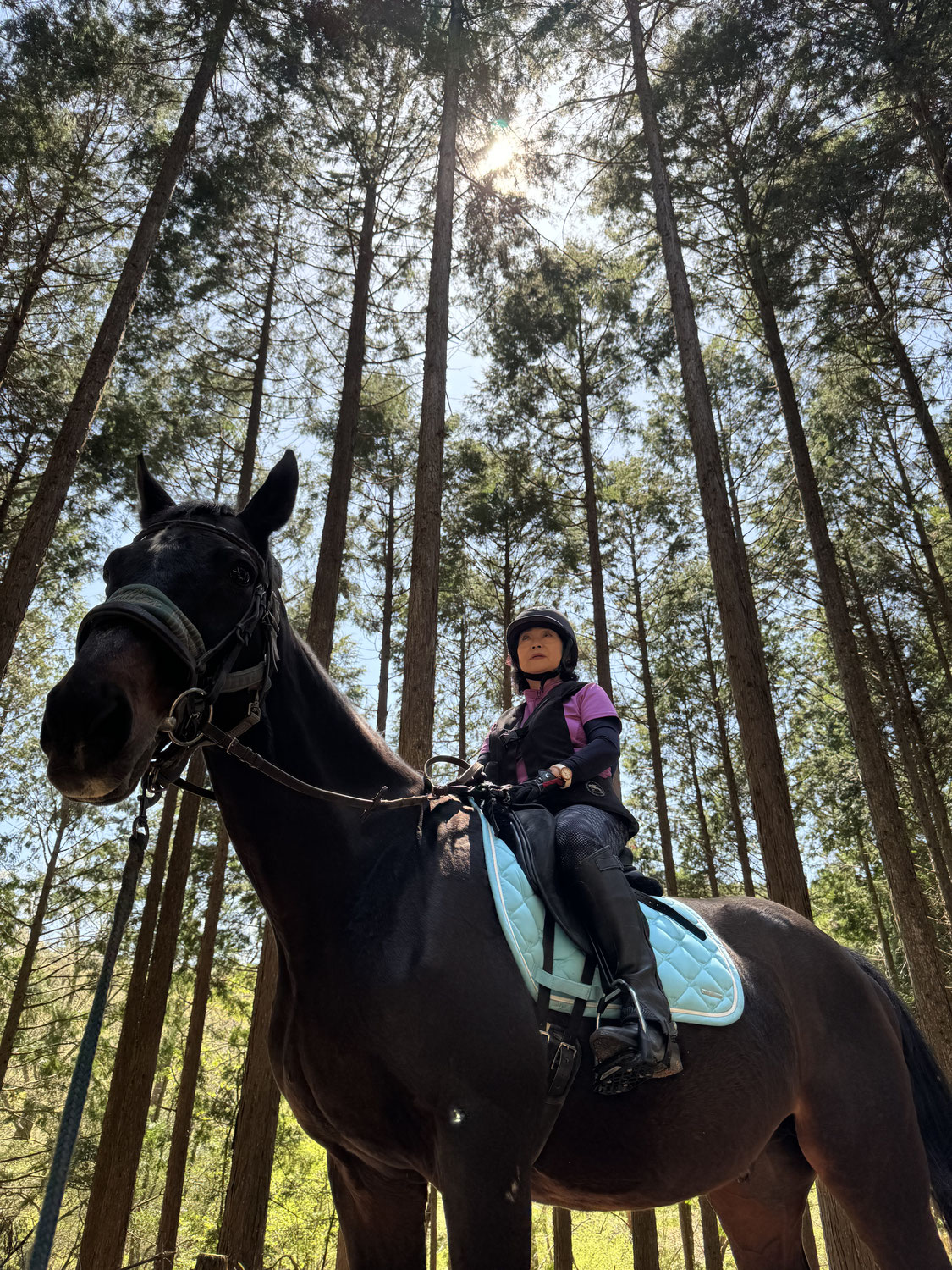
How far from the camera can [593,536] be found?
630 inches

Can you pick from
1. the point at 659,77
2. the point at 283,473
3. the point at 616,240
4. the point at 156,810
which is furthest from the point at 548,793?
the point at 156,810

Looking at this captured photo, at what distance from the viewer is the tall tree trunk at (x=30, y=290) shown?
12.0m

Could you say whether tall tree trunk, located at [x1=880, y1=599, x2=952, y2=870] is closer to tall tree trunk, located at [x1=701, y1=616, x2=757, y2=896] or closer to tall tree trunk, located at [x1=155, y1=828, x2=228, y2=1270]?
tall tree trunk, located at [x1=701, y1=616, x2=757, y2=896]

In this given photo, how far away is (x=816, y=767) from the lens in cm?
1897

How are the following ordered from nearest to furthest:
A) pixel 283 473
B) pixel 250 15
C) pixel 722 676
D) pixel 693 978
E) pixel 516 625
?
pixel 283 473 → pixel 693 978 → pixel 516 625 → pixel 250 15 → pixel 722 676

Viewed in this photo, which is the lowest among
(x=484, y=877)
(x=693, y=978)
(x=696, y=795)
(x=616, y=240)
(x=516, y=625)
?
(x=693, y=978)

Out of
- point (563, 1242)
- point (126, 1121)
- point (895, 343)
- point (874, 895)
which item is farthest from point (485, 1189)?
point (874, 895)

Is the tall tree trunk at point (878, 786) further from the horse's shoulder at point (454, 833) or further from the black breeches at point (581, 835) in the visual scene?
the horse's shoulder at point (454, 833)

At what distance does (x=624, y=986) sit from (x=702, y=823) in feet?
61.1

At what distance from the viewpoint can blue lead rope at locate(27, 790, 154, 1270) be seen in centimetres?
152

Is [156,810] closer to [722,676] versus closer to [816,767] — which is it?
[722,676]

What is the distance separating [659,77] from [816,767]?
1558cm

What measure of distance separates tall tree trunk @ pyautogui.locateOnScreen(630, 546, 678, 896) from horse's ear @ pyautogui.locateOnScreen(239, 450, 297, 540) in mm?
15730

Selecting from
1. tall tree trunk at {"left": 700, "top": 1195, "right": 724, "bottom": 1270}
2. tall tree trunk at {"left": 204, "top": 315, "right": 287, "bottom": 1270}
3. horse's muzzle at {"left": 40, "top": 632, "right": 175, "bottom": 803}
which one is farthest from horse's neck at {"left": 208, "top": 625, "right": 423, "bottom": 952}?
tall tree trunk at {"left": 700, "top": 1195, "right": 724, "bottom": 1270}
